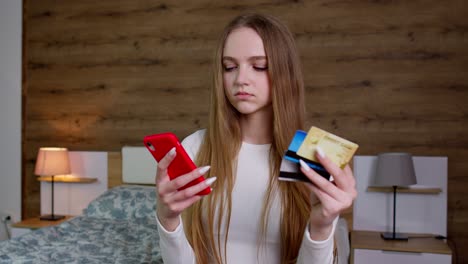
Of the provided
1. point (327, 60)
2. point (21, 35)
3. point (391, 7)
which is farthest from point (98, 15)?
point (391, 7)

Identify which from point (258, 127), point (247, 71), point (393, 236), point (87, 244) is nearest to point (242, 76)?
point (247, 71)

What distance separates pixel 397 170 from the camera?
8.36ft

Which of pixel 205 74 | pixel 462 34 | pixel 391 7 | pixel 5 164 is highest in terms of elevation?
pixel 391 7

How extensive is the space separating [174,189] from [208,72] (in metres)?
2.37

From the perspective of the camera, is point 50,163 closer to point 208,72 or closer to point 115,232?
point 115,232

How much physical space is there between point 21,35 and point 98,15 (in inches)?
29.0

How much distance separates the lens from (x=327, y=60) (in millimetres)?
2945

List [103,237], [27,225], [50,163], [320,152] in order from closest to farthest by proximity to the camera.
Result: [320,152] < [103,237] < [27,225] < [50,163]

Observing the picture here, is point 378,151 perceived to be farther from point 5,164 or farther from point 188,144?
point 5,164

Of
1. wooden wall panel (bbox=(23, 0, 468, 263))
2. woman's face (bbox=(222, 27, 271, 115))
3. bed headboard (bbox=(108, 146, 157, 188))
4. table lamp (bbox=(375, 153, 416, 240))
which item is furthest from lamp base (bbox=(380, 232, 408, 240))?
woman's face (bbox=(222, 27, 271, 115))

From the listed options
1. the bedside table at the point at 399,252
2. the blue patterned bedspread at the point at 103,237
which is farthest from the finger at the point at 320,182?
the bedside table at the point at 399,252

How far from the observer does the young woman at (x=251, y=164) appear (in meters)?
0.98

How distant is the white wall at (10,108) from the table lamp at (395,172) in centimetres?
292

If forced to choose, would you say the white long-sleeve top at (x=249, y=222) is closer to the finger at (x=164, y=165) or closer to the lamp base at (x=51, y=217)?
the finger at (x=164, y=165)
